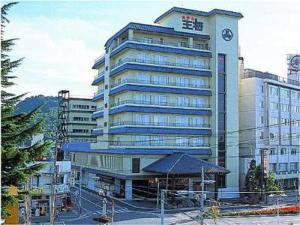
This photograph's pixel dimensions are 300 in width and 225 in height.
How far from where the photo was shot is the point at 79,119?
98000 mm

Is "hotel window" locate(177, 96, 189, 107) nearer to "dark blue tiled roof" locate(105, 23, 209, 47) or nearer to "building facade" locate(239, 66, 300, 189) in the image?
"dark blue tiled roof" locate(105, 23, 209, 47)

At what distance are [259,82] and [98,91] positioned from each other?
23.3m

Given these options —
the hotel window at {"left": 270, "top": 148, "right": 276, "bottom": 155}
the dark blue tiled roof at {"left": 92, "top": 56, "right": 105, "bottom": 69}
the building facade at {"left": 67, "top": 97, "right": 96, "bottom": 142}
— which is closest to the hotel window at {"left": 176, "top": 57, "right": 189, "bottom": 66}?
the dark blue tiled roof at {"left": 92, "top": 56, "right": 105, "bottom": 69}

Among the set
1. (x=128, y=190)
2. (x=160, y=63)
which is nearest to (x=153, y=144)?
(x=128, y=190)

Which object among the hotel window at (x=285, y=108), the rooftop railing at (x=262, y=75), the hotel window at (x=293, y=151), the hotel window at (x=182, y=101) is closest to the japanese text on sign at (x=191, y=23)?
the hotel window at (x=182, y=101)

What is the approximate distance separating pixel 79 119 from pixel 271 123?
51.7 metres

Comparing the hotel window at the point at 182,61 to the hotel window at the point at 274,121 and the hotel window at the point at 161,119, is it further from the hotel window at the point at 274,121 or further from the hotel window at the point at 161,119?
the hotel window at the point at 274,121

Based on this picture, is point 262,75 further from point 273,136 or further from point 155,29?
point 155,29

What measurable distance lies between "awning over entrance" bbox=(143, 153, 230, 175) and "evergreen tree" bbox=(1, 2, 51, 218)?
29.1 metres

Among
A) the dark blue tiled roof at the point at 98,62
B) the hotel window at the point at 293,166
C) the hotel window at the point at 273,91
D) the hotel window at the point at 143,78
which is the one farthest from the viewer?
the hotel window at the point at 293,166

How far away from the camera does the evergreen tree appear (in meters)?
13.9

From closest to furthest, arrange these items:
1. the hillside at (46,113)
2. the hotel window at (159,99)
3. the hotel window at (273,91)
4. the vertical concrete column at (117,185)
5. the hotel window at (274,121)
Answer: the hillside at (46,113) → the hotel window at (159,99) → the vertical concrete column at (117,185) → the hotel window at (273,91) → the hotel window at (274,121)

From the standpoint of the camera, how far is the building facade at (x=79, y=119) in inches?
3787

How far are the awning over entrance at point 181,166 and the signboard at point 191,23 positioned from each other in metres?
15.8
